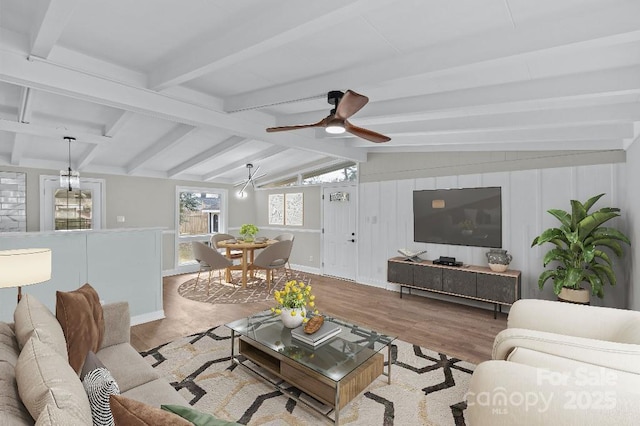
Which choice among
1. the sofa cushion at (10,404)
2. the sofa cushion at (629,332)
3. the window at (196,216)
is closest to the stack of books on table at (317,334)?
the sofa cushion at (10,404)

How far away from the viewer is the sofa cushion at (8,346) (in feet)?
4.23

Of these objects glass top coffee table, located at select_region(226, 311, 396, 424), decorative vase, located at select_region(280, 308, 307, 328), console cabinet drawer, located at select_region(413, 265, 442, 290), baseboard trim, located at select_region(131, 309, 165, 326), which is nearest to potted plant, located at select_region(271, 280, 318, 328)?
decorative vase, located at select_region(280, 308, 307, 328)

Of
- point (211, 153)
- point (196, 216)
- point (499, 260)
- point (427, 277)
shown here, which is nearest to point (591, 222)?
point (499, 260)

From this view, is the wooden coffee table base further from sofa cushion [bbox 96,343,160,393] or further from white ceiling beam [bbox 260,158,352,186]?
white ceiling beam [bbox 260,158,352,186]

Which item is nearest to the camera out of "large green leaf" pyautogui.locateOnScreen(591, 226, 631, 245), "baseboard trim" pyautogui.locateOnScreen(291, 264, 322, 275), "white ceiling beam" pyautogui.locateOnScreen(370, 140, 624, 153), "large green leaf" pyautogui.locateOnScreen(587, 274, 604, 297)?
"large green leaf" pyautogui.locateOnScreen(591, 226, 631, 245)

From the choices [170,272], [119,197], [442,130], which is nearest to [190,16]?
[442,130]

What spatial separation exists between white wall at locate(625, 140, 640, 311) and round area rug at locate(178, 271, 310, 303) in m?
4.52

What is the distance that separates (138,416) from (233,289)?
4909mm

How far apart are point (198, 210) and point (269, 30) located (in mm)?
6486

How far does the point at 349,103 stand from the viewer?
7.29 feet

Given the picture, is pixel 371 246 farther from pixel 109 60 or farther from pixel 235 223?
pixel 109 60

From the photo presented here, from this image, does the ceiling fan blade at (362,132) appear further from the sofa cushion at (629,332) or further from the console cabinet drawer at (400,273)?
the console cabinet drawer at (400,273)

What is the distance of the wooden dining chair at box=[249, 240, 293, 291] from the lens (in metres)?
5.52

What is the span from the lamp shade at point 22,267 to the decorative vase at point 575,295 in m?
4.89
